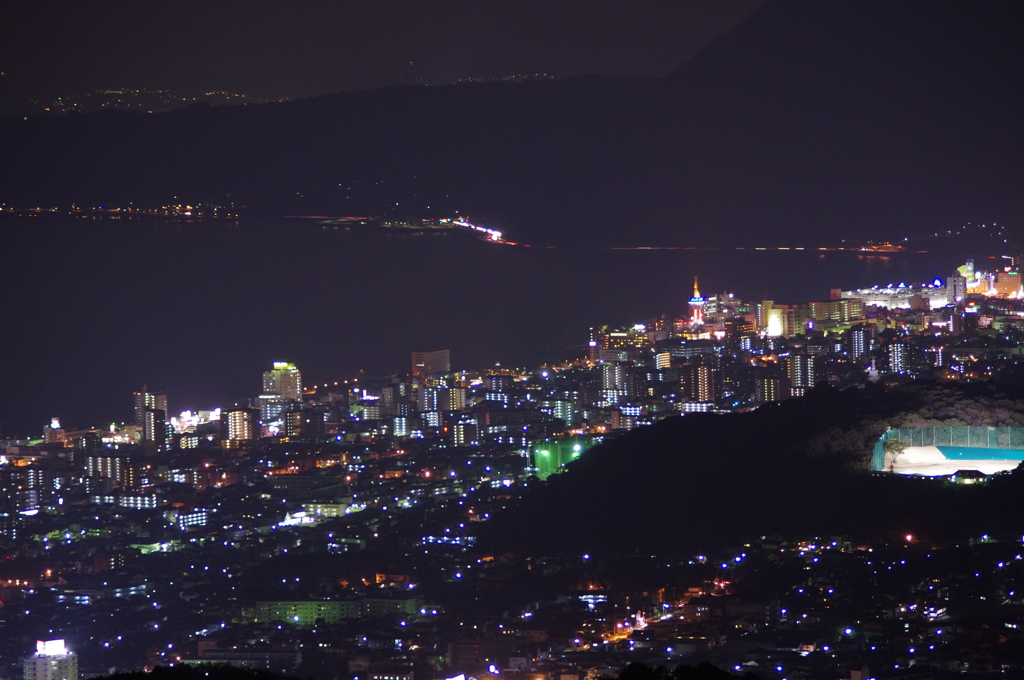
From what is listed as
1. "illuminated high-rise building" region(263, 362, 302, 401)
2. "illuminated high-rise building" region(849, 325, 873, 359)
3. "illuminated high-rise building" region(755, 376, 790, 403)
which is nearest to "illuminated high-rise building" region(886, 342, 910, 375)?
"illuminated high-rise building" region(849, 325, 873, 359)

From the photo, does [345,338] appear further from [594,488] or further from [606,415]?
[594,488]

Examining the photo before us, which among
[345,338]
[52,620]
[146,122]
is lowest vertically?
[52,620]

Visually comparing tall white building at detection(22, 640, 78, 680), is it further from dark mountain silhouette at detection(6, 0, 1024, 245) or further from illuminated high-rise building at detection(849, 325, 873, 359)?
illuminated high-rise building at detection(849, 325, 873, 359)

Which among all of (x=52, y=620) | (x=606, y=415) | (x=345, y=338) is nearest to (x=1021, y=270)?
(x=606, y=415)

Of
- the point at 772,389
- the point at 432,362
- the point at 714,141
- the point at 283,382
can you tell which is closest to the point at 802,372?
the point at 772,389

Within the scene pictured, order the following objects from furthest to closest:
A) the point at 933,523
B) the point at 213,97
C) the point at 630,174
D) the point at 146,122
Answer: the point at 630,174 → the point at 146,122 → the point at 213,97 → the point at 933,523
